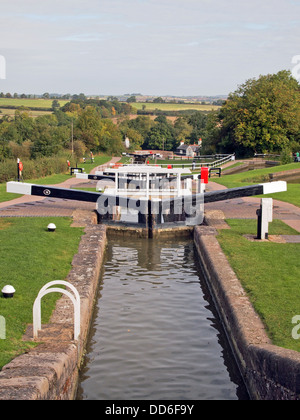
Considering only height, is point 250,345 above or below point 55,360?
below

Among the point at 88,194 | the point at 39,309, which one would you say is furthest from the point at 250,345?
the point at 88,194

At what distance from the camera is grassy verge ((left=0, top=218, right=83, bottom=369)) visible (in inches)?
336

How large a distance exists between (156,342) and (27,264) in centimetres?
370

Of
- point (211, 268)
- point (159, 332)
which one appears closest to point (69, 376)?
point (159, 332)

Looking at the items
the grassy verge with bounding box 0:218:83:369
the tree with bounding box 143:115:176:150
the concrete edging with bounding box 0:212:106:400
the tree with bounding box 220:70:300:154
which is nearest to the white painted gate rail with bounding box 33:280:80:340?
the concrete edging with bounding box 0:212:106:400

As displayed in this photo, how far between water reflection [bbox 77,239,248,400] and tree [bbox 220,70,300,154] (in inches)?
1460

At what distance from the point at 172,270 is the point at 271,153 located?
38.1m

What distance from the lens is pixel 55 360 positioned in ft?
23.8

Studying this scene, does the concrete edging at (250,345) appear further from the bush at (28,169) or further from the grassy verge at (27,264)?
the bush at (28,169)

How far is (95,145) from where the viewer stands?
65.6 meters

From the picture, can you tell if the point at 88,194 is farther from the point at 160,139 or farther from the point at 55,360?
the point at 160,139

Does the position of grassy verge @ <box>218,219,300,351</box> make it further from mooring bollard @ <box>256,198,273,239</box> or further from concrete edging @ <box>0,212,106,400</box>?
concrete edging @ <box>0,212,106,400</box>

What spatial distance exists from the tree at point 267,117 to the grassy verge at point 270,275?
33.7 metres

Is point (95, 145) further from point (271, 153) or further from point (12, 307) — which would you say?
point (12, 307)
